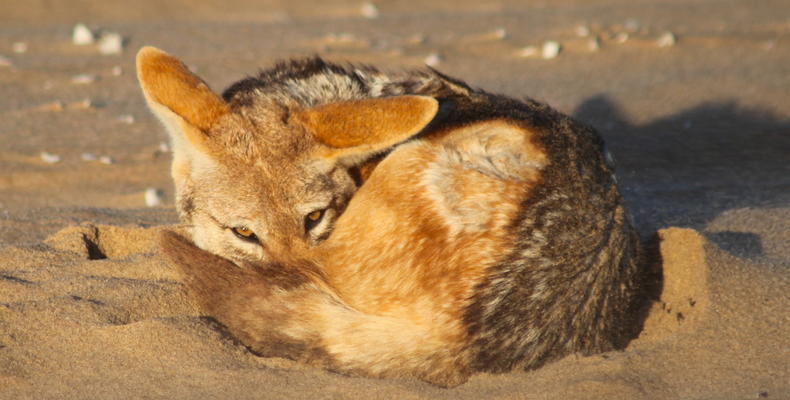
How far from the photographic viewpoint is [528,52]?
33.7 ft

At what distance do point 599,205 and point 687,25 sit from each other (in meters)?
8.71

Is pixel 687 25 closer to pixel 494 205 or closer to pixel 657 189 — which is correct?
pixel 657 189

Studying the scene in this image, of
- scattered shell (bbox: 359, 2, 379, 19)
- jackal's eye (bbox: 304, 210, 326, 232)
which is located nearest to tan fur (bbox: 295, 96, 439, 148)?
jackal's eye (bbox: 304, 210, 326, 232)

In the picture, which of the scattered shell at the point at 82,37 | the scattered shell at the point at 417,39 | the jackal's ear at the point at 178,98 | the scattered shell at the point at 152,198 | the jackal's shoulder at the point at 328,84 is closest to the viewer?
the jackal's ear at the point at 178,98

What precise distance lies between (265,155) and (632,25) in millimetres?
Result: 8900

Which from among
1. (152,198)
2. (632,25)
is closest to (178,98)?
(152,198)

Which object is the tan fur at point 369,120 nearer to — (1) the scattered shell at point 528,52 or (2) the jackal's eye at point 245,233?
(2) the jackal's eye at point 245,233

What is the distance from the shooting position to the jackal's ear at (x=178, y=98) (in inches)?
150

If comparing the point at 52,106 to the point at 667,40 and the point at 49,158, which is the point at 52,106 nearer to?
the point at 49,158

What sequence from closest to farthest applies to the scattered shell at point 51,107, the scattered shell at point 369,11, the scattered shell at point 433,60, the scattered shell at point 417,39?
the scattered shell at point 51,107 → the scattered shell at point 433,60 → the scattered shell at point 417,39 → the scattered shell at point 369,11

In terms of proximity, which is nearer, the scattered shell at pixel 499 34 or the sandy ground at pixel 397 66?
the sandy ground at pixel 397 66

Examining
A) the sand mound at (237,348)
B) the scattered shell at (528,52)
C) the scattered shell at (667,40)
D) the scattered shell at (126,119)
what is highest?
the sand mound at (237,348)

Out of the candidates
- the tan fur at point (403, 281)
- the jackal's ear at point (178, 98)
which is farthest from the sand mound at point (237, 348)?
the jackal's ear at point (178, 98)

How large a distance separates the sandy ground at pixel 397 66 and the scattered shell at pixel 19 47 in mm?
24
